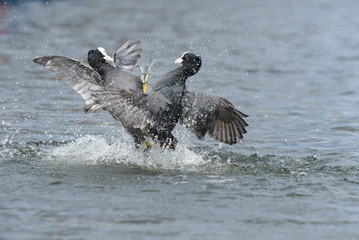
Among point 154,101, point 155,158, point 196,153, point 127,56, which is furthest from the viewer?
point 127,56

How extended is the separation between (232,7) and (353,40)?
22.3 feet

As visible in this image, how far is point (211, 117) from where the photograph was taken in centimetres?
616

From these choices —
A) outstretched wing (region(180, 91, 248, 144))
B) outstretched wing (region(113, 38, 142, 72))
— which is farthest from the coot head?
outstretched wing (region(113, 38, 142, 72))

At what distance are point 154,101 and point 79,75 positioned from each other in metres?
1.10

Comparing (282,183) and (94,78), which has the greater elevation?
(94,78)

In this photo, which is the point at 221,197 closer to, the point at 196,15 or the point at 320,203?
the point at 320,203

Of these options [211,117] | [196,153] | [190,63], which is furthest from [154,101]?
[196,153]

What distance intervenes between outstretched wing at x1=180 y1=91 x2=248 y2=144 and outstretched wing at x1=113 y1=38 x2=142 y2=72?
4.58 ft

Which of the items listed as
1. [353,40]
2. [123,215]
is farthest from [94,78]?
[353,40]

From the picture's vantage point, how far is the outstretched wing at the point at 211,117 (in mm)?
5934

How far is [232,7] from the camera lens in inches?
817

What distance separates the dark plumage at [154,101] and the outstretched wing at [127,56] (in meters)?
0.30

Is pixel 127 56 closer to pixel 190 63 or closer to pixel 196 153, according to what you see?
pixel 190 63

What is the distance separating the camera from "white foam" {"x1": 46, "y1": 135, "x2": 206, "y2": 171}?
590 cm
